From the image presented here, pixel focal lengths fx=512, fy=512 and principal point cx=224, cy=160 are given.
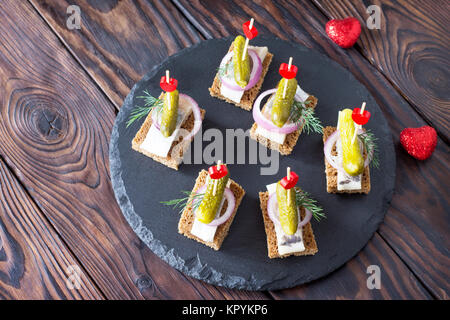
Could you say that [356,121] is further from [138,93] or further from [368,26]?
[138,93]

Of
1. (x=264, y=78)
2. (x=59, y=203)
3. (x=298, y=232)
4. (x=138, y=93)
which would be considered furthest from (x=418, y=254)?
(x=59, y=203)

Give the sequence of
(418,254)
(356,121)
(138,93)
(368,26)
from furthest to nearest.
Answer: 1. (368,26)
2. (138,93)
3. (418,254)
4. (356,121)

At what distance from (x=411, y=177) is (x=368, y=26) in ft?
2.88

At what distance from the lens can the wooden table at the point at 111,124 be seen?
2.38 m

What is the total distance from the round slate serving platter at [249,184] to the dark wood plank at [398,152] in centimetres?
Answer: 9

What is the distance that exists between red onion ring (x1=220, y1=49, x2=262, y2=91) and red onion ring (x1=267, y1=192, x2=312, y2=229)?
56 cm

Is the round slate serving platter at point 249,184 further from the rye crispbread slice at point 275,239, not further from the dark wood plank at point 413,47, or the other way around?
the dark wood plank at point 413,47

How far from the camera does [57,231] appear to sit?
245cm

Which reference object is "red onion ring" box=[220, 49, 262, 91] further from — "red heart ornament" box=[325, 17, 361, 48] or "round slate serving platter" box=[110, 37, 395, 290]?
"red heart ornament" box=[325, 17, 361, 48]

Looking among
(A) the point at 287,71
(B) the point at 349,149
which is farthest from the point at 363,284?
(A) the point at 287,71

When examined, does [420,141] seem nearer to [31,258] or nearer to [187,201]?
[187,201]

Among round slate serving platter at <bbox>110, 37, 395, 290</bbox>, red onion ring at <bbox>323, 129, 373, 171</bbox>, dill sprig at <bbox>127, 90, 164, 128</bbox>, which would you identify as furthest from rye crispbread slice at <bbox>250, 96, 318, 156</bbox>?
dill sprig at <bbox>127, 90, 164, 128</bbox>

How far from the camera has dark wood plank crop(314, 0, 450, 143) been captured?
267 cm

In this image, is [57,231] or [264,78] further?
[264,78]
